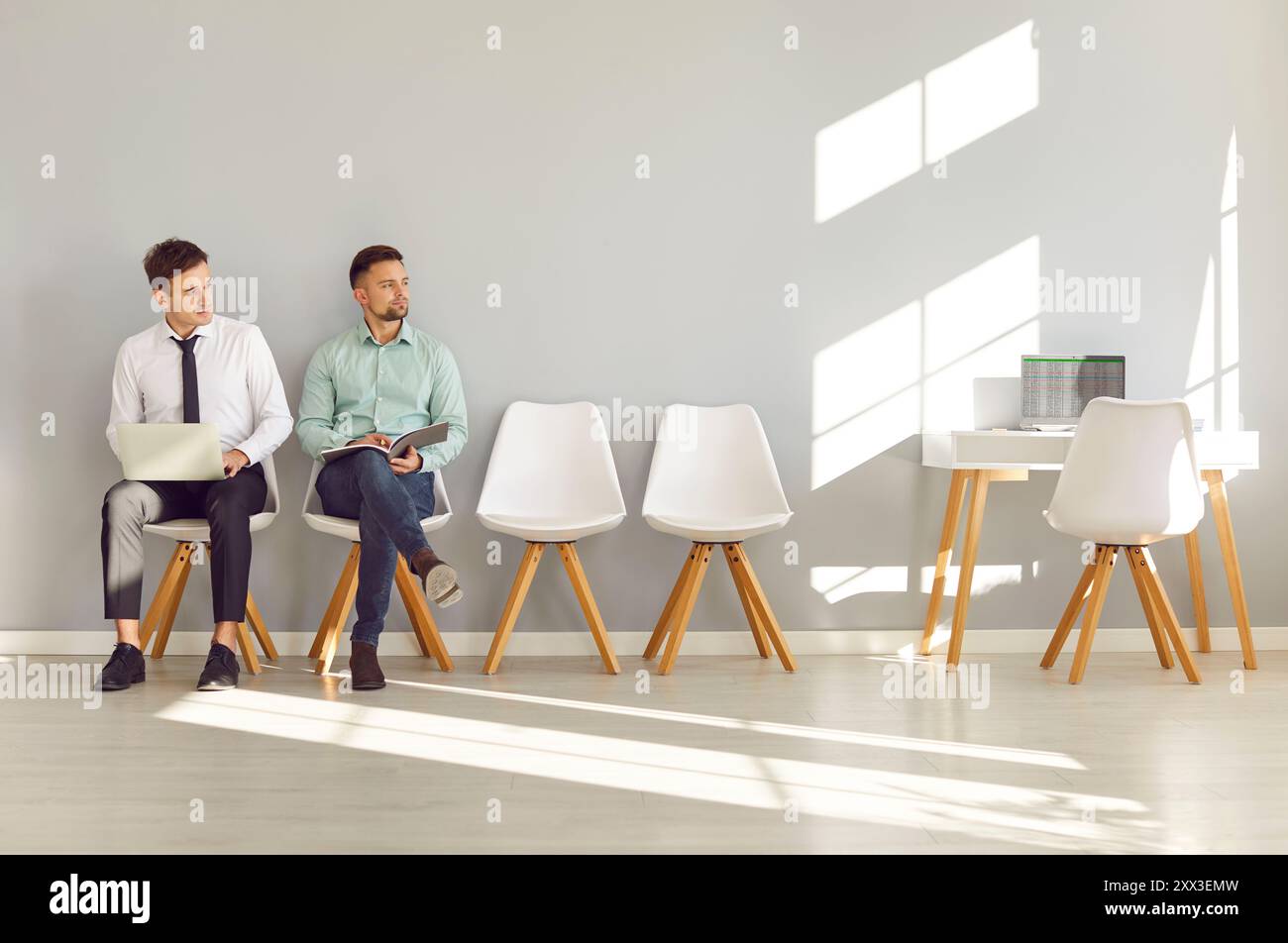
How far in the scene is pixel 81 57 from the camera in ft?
12.8

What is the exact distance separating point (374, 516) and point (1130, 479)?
2312 millimetres

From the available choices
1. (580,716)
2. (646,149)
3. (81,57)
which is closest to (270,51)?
(81,57)

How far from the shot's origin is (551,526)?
3.61 meters

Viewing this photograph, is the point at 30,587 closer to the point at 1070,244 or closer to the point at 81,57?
the point at 81,57

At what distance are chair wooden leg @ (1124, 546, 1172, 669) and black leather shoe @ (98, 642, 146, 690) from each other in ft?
10.1

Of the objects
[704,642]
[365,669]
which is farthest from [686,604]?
[365,669]

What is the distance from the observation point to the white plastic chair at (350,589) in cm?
362

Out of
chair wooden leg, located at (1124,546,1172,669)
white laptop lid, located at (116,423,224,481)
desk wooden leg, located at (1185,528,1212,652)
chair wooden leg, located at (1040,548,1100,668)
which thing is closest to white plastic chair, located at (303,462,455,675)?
white laptop lid, located at (116,423,224,481)

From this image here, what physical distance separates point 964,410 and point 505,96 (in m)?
1.99

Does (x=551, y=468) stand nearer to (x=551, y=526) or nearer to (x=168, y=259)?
(x=551, y=526)

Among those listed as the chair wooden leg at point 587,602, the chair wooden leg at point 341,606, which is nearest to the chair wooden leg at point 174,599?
the chair wooden leg at point 341,606

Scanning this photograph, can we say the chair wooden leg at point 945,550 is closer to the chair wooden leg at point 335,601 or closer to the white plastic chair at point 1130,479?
the white plastic chair at point 1130,479

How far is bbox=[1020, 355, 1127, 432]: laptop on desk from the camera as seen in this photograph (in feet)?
13.3

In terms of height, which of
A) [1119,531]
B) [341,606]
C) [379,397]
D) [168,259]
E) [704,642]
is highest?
[168,259]
